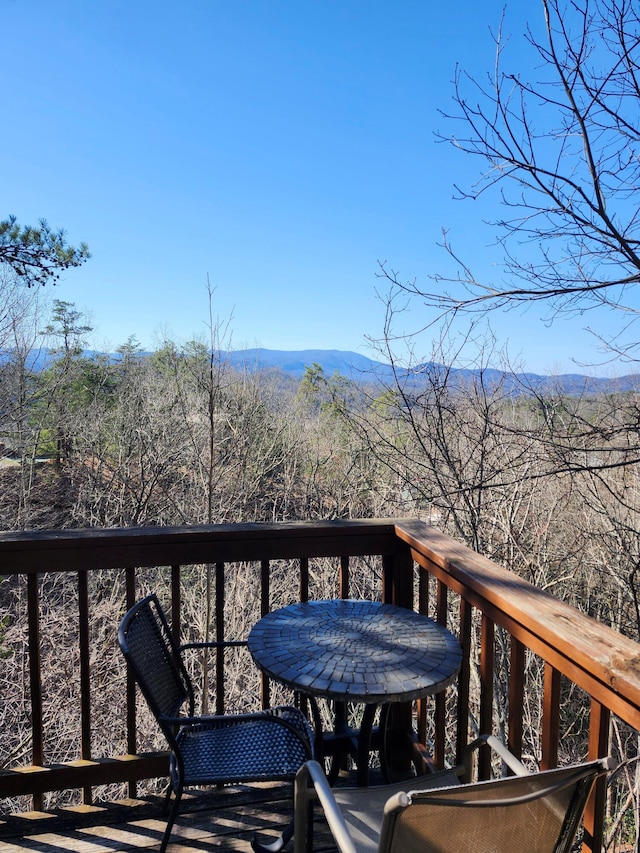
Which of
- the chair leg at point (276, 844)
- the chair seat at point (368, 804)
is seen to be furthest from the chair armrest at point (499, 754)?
the chair leg at point (276, 844)

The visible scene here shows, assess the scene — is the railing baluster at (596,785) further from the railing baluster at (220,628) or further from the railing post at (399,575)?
the railing baluster at (220,628)

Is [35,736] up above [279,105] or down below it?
below

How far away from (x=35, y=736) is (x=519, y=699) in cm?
170

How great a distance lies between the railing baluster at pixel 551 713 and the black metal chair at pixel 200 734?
64 cm

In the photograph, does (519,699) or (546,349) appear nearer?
(519,699)

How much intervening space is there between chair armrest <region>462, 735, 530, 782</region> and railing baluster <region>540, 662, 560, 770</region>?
0.09 meters

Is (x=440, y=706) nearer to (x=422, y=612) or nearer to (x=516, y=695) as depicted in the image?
(x=422, y=612)

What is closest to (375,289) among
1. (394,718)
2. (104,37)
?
(394,718)

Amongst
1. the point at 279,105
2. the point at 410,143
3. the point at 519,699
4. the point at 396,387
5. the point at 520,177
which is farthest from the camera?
the point at 279,105

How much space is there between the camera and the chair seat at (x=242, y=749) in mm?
1462

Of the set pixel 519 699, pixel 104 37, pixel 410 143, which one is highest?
pixel 104 37

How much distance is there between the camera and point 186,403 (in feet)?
31.5

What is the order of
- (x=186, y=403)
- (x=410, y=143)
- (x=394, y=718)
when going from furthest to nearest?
(x=186, y=403)
(x=410, y=143)
(x=394, y=718)

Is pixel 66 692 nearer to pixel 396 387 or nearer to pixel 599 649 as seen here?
pixel 396 387
